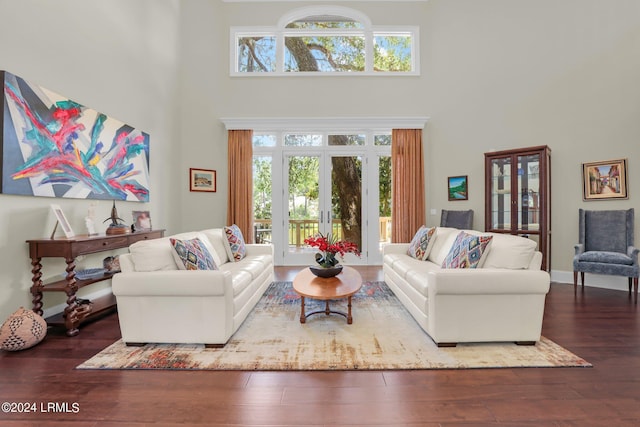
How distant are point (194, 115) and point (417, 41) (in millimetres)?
4689

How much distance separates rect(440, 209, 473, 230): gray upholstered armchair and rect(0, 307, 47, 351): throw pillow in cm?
562

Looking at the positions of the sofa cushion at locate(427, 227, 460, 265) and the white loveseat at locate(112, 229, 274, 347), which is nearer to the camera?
the white loveseat at locate(112, 229, 274, 347)

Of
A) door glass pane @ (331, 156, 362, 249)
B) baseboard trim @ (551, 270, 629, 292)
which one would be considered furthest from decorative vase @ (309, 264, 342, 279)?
baseboard trim @ (551, 270, 629, 292)

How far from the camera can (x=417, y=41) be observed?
5902 mm

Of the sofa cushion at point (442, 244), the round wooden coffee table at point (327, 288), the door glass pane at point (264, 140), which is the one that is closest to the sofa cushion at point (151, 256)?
the round wooden coffee table at point (327, 288)

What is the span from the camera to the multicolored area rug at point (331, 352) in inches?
84.5

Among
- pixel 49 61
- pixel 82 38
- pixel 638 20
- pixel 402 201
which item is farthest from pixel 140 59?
pixel 638 20

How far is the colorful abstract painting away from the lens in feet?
8.59

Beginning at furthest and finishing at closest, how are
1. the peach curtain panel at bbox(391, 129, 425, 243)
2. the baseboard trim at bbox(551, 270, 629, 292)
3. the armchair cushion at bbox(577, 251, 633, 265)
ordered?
the peach curtain panel at bbox(391, 129, 425, 243), the baseboard trim at bbox(551, 270, 629, 292), the armchair cushion at bbox(577, 251, 633, 265)

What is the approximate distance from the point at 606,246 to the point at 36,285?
6.80 meters

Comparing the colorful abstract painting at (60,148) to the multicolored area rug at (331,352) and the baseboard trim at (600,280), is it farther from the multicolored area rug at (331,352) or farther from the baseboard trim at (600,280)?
the baseboard trim at (600,280)

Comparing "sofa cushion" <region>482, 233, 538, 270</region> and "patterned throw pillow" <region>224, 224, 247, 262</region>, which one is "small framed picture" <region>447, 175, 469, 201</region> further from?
"patterned throw pillow" <region>224, 224, 247, 262</region>

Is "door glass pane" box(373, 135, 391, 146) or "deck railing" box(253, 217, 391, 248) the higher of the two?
"door glass pane" box(373, 135, 391, 146)

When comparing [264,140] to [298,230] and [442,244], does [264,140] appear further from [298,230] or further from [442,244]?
Result: [442,244]
